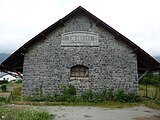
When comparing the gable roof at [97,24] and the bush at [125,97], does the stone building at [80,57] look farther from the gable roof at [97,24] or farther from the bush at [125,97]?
the bush at [125,97]

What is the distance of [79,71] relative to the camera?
16.2 m

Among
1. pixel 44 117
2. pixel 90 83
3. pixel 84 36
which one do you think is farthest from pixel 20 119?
pixel 84 36

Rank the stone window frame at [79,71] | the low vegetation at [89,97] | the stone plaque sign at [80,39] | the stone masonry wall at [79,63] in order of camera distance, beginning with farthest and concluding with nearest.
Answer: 1. the stone plaque sign at [80,39]
2. the stone window frame at [79,71]
3. the stone masonry wall at [79,63]
4. the low vegetation at [89,97]

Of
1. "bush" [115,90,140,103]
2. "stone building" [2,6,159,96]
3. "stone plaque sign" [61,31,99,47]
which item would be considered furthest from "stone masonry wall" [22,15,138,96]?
"bush" [115,90,140,103]

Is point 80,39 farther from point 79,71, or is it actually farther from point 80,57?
point 79,71

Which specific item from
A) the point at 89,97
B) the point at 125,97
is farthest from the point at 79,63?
the point at 125,97

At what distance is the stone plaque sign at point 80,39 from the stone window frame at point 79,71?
4.72ft

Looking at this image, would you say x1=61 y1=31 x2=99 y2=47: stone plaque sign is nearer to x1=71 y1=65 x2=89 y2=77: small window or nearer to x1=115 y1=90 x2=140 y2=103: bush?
x1=71 y1=65 x2=89 y2=77: small window

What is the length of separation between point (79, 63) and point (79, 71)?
53 cm

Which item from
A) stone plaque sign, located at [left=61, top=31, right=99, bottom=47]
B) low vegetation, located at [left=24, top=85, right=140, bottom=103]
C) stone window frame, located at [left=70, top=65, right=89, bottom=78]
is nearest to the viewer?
low vegetation, located at [left=24, top=85, right=140, bottom=103]

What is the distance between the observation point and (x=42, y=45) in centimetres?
1650

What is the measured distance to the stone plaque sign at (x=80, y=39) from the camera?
640 inches

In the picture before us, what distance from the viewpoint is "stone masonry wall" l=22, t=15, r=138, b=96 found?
15799mm

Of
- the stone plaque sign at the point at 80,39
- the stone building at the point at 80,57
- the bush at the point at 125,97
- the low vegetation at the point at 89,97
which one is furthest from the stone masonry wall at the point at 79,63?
the bush at the point at 125,97
